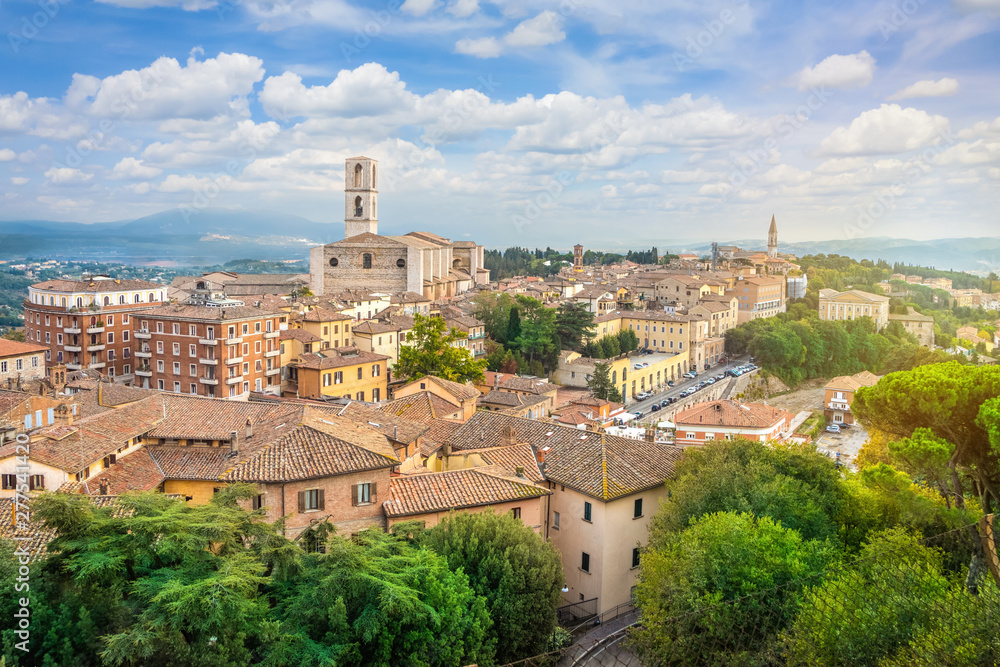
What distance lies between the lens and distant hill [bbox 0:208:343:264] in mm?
123000

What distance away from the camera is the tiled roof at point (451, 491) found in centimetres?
1194

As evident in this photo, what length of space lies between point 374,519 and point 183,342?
1828cm

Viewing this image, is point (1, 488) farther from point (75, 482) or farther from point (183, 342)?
point (183, 342)

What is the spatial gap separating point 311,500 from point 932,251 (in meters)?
99.6

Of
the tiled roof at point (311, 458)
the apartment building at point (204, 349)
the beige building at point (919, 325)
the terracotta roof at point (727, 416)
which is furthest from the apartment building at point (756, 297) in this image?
the tiled roof at point (311, 458)

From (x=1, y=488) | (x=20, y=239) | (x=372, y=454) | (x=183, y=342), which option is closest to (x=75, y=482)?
(x=1, y=488)

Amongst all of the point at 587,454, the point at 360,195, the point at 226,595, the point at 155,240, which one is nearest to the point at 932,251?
the point at 360,195

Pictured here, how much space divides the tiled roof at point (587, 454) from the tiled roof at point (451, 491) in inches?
36.6

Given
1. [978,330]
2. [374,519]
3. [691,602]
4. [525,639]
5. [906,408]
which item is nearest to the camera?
[691,602]

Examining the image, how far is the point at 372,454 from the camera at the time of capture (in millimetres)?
11609

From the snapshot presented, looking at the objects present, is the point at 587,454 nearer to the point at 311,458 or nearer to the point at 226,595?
A: the point at 311,458

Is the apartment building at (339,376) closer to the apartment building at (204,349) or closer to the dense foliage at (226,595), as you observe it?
the apartment building at (204,349)

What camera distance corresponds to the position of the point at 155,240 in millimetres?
145875

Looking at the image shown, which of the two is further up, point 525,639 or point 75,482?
point 75,482
